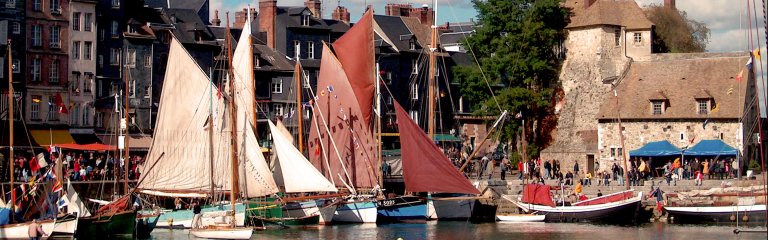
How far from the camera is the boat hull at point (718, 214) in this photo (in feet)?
240

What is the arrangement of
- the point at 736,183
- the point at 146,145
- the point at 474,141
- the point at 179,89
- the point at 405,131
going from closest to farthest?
the point at 179,89 < the point at 405,131 < the point at 736,183 < the point at 146,145 < the point at 474,141

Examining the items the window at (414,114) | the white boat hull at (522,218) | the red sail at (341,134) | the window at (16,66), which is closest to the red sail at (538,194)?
the white boat hull at (522,218)

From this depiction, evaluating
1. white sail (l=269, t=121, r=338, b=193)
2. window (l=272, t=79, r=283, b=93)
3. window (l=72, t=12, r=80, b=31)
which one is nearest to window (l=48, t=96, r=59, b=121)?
window (l=72, t=12, r=80, b=31)

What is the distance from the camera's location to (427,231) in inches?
2849

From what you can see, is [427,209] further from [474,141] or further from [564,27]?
[474,141]

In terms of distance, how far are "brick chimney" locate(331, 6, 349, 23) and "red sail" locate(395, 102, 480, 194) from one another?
130 feet

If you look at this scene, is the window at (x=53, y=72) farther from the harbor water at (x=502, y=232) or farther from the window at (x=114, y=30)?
the harbor water at (x=502, y=232)

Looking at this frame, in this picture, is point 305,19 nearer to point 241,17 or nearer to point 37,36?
point 241,17

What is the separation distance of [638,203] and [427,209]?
10.6 metres

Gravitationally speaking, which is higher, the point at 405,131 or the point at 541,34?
the point at 541,34

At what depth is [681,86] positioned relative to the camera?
96.0 metres

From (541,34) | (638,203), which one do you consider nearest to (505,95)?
(541,34)

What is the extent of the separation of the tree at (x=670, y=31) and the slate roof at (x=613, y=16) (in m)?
3.38

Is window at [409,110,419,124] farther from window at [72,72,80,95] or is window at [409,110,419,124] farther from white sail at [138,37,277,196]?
white sail at [138,37,277,196]
